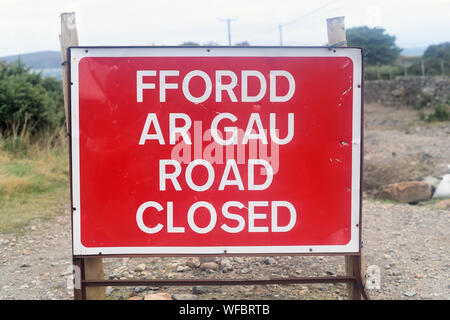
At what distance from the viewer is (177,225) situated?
2.82 m

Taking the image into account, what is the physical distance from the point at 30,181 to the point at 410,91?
21.2 metres

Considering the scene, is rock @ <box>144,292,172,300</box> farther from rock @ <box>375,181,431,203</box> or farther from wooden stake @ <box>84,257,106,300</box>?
rock @ <box>375,181,431,203</box>

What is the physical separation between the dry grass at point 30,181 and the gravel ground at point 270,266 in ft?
1.47

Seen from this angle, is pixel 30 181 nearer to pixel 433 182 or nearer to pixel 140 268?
pixel 140 268

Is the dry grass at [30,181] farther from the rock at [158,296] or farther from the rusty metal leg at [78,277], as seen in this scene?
the rusty metal leg at [78,277]

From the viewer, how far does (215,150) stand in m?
2.79

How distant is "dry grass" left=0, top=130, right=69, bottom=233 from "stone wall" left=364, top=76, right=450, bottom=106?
16594mm

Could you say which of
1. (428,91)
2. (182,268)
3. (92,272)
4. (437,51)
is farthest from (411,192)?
(437,51)

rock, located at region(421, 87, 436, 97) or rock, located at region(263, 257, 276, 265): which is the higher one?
rock, located at region(421, 87, 436, 97)

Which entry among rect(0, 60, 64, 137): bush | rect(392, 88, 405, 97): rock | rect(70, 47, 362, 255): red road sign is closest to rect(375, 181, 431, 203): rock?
rect(70, 47, 362, 255): red road sign

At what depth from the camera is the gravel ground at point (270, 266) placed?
388 centimetres

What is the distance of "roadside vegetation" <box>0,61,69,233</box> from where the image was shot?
7195 mm

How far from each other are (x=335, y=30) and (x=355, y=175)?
0.81 metres
